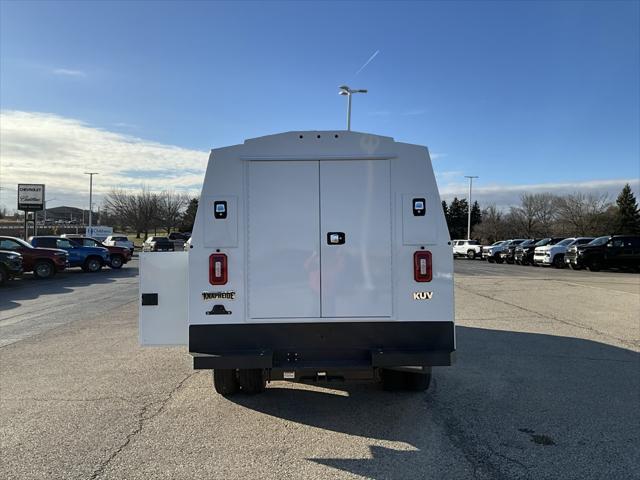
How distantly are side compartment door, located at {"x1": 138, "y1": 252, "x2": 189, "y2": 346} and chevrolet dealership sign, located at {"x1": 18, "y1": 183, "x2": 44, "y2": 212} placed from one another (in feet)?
129

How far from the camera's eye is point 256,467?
3736 millimetres

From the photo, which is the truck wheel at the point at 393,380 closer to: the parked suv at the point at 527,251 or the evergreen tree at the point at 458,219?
the parked suv at the point at 527,251

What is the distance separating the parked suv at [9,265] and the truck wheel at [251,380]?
53.3ft

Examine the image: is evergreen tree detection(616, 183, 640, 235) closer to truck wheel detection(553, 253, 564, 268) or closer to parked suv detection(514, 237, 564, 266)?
parked suv detection(514, 237, 564, 266)

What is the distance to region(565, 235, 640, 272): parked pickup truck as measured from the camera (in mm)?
28172

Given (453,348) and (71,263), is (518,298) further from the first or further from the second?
(71,263)

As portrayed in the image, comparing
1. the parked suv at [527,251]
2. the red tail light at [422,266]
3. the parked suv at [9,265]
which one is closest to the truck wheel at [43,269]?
the parked suv at [9,265]

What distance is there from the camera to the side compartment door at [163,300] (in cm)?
471

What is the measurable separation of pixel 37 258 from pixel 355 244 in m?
20.2

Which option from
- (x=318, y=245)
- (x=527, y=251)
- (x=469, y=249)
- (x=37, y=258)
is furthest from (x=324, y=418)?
(x=469, y=249)

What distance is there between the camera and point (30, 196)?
128 feet

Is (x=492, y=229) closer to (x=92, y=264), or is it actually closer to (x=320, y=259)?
(x=92, y=264)

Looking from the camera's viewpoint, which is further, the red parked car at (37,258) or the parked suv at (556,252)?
the parked suv at (556,252)

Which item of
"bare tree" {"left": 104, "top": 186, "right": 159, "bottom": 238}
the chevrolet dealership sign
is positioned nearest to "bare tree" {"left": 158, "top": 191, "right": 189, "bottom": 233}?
"bare tree" {"left": 104, "top": 186, "right": 159, "bottom": 238}
